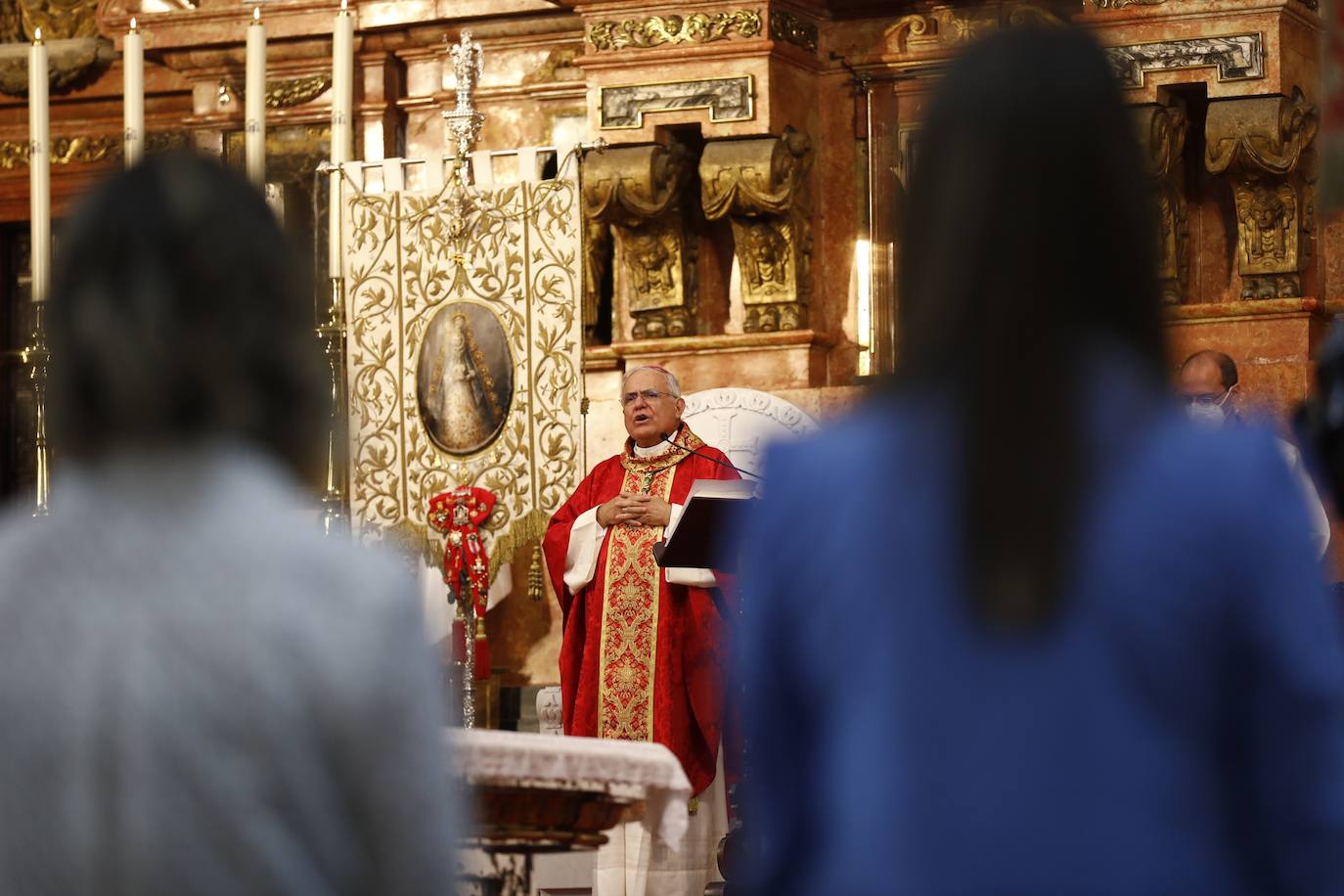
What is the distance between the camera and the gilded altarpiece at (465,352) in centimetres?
797

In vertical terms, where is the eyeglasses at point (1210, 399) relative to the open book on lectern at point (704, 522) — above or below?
above

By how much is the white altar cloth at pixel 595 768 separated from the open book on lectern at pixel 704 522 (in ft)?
6.74

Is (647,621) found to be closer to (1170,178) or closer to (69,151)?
(1170,178)

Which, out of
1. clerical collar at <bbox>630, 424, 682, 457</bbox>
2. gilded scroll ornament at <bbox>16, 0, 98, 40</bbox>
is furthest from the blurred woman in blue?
gilded scroll ornament at <bbox>16, 0, 98, 40</bbox>

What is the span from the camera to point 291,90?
882cm

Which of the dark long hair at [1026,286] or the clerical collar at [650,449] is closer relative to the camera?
the dark long hair at [1026,286]

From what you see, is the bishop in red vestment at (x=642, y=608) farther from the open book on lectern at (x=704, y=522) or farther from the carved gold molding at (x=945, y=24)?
the open book on lectern at (x=704, y=522)

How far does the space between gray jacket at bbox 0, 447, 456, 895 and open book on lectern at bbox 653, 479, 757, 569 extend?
3.68 meters

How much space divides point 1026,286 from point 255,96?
253 inches

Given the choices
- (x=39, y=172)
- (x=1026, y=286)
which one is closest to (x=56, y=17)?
(x=39, y=172)

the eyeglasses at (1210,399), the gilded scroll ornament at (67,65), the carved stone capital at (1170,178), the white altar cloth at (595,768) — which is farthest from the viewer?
the gilded scroll ornament at (67,65)

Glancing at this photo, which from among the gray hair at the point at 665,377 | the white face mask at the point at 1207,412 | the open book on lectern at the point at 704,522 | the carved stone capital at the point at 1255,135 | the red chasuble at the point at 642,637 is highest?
the carved stone capital at the point at 1255,135

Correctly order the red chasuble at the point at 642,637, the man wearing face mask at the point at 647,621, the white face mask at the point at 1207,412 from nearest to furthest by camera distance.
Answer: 1. the white face mask at the point at 1207,412
2. the man wearing face mask at the point at 647,621
3. the red chasuble at the point at 642,637

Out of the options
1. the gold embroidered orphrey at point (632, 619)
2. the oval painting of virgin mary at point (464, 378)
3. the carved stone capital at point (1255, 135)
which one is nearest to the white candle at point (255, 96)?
the oval painting of virgin mary at point (464, 378)
